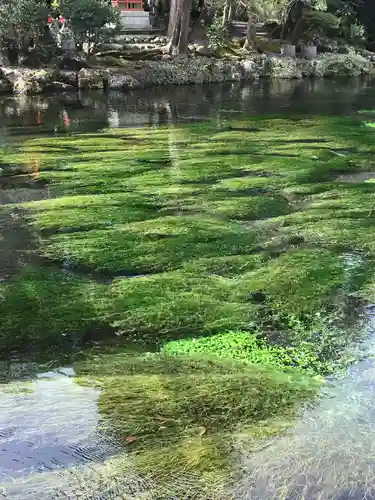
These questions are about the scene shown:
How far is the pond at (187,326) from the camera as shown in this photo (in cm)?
246

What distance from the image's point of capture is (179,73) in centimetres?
1798

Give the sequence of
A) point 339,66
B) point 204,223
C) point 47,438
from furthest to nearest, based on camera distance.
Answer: point 339,66 < point 204,223 < point 47,438

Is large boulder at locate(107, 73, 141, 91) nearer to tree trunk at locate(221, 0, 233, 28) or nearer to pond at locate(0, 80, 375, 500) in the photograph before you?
tree trunk at locate(221, 0, 233, 28)

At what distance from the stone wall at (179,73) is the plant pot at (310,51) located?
0.44m

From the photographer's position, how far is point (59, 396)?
2.95m

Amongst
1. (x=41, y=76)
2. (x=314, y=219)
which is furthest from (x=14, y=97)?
(x=314, y=219)

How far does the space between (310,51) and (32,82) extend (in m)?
11.9

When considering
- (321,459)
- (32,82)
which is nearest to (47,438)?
(321,459)

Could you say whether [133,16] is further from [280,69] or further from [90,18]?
[280,69]

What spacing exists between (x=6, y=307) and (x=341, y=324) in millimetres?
2378

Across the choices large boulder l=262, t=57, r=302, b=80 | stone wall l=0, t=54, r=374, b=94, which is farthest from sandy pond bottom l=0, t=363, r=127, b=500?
large boulder l=262, t=57, r=302, b=80

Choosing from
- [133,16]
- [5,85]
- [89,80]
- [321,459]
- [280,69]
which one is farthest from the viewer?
[133,16]

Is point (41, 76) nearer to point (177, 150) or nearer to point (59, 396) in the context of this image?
point (177, 150)

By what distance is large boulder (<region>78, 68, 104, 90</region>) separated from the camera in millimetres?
16250
